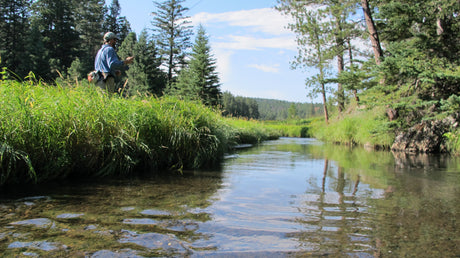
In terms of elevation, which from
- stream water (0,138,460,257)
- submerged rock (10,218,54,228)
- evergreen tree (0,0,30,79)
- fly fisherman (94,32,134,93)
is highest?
evergreen tree (0,0,30,79)

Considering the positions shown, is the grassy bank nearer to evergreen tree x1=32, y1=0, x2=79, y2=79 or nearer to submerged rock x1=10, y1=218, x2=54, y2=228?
submerged rock x1=10, y1=218, x2=54, y2=228

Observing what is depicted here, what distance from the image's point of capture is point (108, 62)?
17.3ft

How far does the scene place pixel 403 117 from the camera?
1053 cm

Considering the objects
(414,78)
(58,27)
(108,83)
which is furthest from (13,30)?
(414,78)

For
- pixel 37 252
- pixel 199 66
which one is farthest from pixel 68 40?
pixel 37 252

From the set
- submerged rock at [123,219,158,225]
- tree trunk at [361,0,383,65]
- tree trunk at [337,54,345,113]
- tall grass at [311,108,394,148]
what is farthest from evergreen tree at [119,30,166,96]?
submerged rock at [123,219,158,225]

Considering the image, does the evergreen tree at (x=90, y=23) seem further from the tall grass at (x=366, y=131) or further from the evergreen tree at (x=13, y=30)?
the tall grass at (x=366, y=131)

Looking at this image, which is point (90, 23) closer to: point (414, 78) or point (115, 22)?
point (115, 22)

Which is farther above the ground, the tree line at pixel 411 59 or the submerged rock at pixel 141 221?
the tree line at pixel 411 59

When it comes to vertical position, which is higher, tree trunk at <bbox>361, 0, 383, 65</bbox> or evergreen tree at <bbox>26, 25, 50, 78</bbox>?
evergreen tree at <bbox>26, 25, 50, 78</bbox>

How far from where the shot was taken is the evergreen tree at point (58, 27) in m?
48.6

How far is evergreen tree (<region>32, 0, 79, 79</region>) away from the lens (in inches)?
1912

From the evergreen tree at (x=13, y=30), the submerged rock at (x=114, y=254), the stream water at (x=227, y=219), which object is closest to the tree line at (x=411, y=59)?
the stream water at (x=227, y=219)

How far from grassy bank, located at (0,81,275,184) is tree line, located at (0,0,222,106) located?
2172cm
